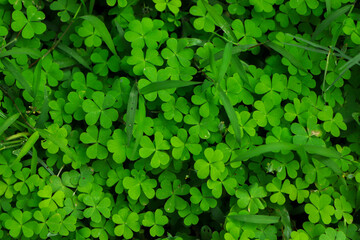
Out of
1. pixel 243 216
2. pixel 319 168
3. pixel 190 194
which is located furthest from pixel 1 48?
pixel 319 168

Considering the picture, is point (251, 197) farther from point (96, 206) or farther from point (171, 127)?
point (96, 206)

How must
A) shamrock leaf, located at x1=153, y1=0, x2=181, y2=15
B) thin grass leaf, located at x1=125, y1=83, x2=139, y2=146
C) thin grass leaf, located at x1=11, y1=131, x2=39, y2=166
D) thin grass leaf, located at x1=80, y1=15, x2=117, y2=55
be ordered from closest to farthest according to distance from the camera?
thin grass leaf, located at x1=11, y1=131, x2=39, y2=166
thin grass leaf, located at x1=125, y1=83, x2=139, y2=146
thin grass leaf, located at x1=80, y1=15, x2=117, y2=55
shamrock leaf, located at x1=153, y1=0, x2=181, y2=15

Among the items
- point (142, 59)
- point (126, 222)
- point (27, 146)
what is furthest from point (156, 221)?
point (142, 59)

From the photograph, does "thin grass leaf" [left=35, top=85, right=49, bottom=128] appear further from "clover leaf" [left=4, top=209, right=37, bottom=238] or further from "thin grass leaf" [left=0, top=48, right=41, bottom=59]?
"clover leaf" [left=4, top=209, right=37, bottom=238]

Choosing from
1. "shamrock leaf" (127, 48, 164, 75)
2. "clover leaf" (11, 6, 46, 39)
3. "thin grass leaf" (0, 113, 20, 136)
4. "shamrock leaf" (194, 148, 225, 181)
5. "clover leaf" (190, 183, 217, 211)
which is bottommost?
"clover leaf" (190, 183, 217, 211)

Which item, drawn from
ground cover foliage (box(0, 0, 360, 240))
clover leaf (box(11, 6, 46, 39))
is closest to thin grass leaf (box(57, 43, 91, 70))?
ground cover foliage (box(0, 0, 360, 240))

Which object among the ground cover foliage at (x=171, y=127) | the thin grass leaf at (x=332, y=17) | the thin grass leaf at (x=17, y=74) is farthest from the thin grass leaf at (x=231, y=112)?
the thin grass leaf at (x=17, y=74)

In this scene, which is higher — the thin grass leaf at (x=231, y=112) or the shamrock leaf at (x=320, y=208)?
the thin grass leaf at (x=231, y=112)

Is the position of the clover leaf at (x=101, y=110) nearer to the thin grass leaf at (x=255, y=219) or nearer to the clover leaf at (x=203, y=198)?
the clover leaf at (x=203, y=198)
